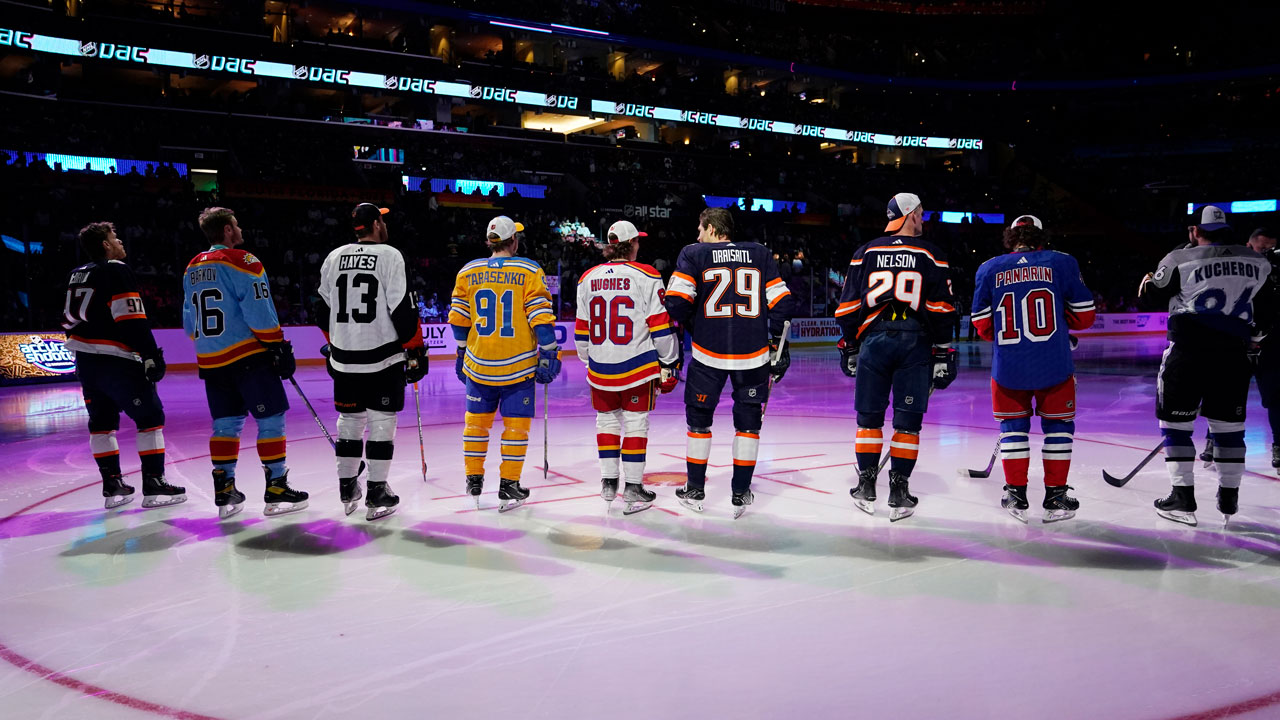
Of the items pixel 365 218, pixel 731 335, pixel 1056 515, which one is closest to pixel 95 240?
pixel 365 218

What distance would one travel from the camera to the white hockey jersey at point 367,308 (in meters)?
5.16

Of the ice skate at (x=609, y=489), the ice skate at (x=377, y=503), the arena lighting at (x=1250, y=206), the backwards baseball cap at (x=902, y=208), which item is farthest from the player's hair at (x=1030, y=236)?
the arena lighting at (x=1250, y=206)

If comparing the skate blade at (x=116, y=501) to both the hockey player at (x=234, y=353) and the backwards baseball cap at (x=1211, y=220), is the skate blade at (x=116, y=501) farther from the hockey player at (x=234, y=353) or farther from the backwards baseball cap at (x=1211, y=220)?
the backwards baseball cap at (x=1211, y=220)

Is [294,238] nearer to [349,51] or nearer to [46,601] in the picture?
[349,51]

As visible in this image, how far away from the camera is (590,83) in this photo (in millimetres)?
33656

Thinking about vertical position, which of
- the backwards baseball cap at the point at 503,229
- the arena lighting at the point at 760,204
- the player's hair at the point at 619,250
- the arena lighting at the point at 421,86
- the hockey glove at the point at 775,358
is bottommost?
the hockey glove at the point at 775,358

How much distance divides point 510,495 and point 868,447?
232 centimetres

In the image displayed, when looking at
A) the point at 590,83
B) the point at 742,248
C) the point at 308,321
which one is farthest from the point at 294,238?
the point at 742,248

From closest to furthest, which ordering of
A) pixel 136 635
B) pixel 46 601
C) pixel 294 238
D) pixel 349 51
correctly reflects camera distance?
pixel 136 635
pixel 46 601
pixel 294 238
pixel 349 51

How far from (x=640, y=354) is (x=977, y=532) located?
2.25 m

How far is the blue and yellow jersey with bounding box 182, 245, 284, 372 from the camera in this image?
5223 millimetres

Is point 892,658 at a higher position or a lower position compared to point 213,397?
lower

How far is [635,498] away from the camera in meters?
5.33

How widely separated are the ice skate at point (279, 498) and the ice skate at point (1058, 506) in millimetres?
4685
